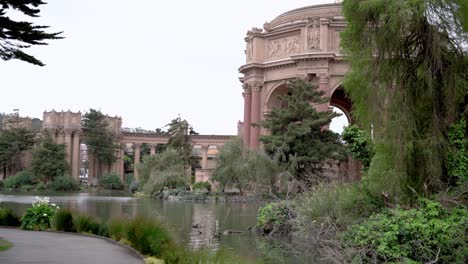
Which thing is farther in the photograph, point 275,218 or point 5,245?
point 275,218

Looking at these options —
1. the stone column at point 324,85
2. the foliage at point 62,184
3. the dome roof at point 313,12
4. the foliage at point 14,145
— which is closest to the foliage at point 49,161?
the foliage at point 62,184

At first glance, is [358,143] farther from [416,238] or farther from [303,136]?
[303,136]

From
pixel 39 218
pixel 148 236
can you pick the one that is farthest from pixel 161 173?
pixel 148 236

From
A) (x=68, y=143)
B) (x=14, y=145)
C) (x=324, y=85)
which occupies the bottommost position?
(x=14, y=145)

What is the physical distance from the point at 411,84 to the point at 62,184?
51.9 m

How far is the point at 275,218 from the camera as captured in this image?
17.5 meters

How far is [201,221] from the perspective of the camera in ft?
68.9

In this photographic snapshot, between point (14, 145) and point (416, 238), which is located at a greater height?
point (14, 145)

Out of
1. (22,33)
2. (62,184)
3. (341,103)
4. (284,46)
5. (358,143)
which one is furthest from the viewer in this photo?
(62,184)

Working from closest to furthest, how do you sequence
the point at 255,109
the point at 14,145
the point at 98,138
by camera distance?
1. the point at 255,109
2. the point at 14,145
3. the point at 98,138

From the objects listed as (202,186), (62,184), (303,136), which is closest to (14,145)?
(62,184)

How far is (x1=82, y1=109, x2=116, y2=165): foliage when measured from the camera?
217ft

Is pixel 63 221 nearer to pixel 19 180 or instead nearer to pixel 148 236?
pixel 148 236

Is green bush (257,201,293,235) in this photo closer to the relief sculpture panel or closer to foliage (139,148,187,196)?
the relief sculpture panel
